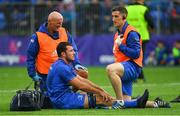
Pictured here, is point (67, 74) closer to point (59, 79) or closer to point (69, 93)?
point (59, 79)

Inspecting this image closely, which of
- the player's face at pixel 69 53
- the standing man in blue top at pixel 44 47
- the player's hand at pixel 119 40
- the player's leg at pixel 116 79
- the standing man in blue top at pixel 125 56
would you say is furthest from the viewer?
the standing man in blue top at pixel 44 47

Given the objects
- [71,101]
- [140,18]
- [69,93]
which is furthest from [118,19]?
[140,18]

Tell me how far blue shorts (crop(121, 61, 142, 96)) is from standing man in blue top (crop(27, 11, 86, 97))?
1201 millimetres

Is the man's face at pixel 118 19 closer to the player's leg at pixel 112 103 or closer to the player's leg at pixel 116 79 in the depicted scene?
the player's leg at pixel 116 79

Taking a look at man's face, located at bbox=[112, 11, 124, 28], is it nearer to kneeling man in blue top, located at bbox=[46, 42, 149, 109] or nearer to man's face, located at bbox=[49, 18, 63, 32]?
man's face, located at bbox=[49, 18, 63, 32]

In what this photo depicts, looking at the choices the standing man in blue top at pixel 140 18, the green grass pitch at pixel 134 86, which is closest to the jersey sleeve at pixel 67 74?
the green grass pitch at pixel 134 86

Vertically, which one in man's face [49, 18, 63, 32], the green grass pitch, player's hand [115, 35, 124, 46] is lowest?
the green grass pitch

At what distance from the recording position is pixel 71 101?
1423 cm

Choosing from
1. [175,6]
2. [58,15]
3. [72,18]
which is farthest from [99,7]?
[58,15]

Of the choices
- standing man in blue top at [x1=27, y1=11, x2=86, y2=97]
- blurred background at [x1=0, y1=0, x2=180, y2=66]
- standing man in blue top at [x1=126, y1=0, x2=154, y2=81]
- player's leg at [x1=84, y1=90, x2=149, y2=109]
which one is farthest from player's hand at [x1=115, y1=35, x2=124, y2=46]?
blurred background at [x1=0, y1=0, x2=180, y2=66]

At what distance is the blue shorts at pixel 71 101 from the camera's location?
14219 mm

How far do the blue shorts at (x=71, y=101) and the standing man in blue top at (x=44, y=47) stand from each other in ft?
4.48

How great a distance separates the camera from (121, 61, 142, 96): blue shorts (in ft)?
49.2

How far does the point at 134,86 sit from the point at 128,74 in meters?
6.12
